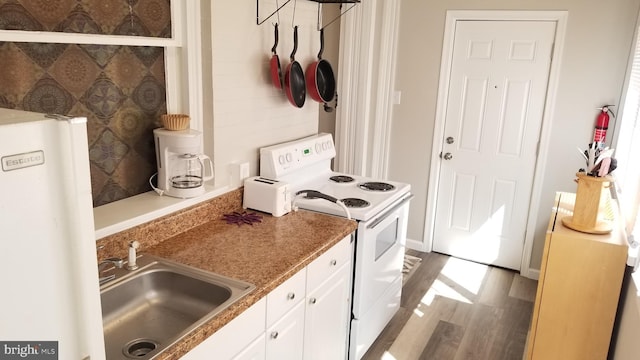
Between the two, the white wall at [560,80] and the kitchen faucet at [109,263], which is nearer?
the kitchen faucet at [109,263]

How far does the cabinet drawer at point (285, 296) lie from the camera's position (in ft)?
5.83

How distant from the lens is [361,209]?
2473 mm

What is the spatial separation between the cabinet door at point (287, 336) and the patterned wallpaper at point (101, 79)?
852 mm

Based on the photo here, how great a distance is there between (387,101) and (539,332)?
2263 mm

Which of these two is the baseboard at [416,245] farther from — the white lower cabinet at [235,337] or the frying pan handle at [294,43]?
the white lower cabinet at [235,337]

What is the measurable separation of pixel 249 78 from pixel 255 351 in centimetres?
133

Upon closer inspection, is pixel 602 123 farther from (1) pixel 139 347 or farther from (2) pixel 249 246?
(1) pixel 139 347

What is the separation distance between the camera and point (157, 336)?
63.9 inches

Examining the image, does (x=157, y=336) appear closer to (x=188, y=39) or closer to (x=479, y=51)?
(x=188, y=39)

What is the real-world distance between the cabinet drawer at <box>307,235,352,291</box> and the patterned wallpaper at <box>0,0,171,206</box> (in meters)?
0.83

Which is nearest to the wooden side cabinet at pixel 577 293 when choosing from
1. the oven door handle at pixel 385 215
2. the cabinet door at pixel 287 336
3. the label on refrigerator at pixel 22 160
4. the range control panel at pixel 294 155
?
the oven door handle at pixel 385 215

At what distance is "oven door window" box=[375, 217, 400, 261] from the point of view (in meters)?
2.65

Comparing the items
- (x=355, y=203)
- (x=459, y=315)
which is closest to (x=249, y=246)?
(x=355, y=203)

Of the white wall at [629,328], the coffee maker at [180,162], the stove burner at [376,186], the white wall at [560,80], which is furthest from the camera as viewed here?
the white wall at [560,80]
